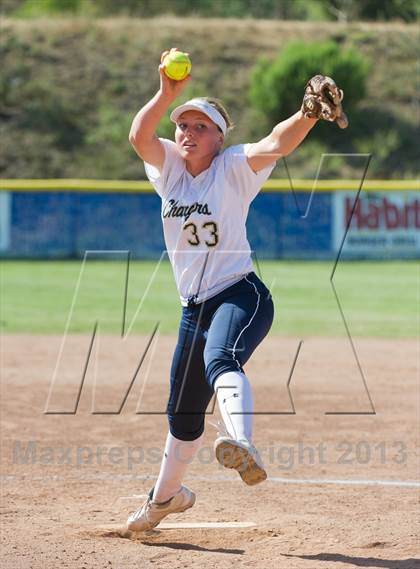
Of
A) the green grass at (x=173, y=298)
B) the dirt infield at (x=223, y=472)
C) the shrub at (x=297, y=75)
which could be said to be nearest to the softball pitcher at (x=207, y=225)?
the dirt infield at (x=223, y=472)

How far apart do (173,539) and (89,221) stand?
1811cm

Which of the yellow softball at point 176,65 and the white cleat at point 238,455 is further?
the yellow softball at point 176,65

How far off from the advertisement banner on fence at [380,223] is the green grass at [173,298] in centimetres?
43

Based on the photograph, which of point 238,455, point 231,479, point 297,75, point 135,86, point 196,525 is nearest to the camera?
point 238,455

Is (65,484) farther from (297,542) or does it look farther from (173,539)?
(297,542)

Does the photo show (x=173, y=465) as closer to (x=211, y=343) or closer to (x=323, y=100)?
(x=211, y=343)

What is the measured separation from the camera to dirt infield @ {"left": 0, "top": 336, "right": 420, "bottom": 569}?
4328 millimetres

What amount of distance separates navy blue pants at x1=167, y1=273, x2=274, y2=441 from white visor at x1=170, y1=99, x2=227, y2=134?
0.68 m

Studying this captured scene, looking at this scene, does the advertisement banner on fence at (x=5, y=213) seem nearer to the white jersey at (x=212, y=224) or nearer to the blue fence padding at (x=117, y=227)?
the blue fence padding at (x=117, y=227)

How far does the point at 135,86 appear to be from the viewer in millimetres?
33875

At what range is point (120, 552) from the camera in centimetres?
432

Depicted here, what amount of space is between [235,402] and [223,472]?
216cm

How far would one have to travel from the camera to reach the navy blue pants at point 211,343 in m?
4.05

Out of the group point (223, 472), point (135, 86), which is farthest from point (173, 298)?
point (135, 86)
